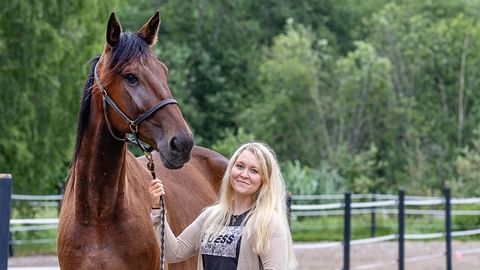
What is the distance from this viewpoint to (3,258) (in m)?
4.16

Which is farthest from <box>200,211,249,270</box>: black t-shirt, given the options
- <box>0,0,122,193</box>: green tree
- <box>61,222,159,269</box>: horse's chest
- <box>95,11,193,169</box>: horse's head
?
<box>0,0,122,193</box>: green tree

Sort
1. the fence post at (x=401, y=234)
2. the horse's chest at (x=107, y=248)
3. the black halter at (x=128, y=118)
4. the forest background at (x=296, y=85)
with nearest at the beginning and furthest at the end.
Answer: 1. the black halter at (x=128, y=118)
2. the horse's chest at (x=107, y=248)
3. the fence post at (x=401, y=234)
4. the forest background at (x=296, y=85)

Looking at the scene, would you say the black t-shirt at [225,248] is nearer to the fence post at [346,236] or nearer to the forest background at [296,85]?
the fence post at [346,236]

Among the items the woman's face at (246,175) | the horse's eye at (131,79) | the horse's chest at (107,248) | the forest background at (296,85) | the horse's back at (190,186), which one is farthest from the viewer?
the forest background at (296,85)

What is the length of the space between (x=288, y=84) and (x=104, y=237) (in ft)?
77.7

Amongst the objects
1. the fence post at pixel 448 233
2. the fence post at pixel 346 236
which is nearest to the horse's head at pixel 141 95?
the fence post at pixel 346 236

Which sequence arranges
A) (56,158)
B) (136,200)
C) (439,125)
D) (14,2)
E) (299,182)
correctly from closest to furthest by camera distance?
(136,200) → (14,2) → (56,158) → (299,182) → (439,125)

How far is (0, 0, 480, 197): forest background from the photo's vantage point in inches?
597

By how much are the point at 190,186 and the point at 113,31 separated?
2037mm

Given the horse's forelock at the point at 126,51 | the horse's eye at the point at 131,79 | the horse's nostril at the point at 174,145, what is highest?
the horse's forelock at the point at 126,51

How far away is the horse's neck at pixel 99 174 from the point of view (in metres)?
4.33

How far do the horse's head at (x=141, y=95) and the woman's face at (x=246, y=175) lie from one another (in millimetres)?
233

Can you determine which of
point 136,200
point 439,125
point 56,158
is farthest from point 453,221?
point 136,200

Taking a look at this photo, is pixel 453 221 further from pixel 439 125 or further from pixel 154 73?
pixel 154 73
